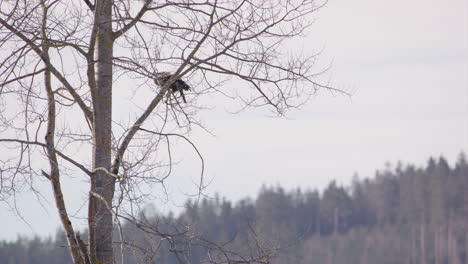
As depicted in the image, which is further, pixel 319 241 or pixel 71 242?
pixel 319 241

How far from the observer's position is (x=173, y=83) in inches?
294

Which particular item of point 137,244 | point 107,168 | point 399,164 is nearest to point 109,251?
point 137,244

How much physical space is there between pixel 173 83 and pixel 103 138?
0.77 metres

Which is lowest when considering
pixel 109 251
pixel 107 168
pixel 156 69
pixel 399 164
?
pixel 109 251

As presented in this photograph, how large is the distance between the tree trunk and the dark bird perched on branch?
Result: 0.44m

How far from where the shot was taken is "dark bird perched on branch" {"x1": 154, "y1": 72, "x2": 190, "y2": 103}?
Answer: 7.25m

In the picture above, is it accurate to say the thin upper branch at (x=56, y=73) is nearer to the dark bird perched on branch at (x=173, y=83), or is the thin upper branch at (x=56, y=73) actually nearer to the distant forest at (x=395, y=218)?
the dark bird perched on branch at (x=173, y=83)

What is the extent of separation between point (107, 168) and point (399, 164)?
6520 cm

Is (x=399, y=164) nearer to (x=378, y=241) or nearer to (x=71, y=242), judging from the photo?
(x=378, y=241)

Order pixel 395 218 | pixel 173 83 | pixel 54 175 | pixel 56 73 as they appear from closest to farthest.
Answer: pixel 56 73, pixel 54 175, pixel 173 83, pixel 395 218

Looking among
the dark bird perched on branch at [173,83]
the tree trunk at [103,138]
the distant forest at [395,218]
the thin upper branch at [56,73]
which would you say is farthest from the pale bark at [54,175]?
the distant forest at [395,218]

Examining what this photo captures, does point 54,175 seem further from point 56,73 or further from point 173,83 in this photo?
point 173,83

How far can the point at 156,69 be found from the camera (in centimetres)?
713

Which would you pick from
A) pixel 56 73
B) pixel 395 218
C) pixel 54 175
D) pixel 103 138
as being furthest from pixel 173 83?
pixel 395 218
